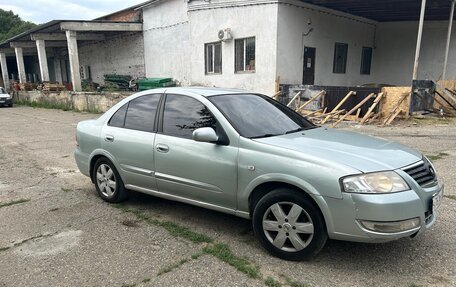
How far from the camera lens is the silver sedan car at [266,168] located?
9.64 ft

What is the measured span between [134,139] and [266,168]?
1.86 m

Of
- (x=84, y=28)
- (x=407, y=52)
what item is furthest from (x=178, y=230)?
(x=84, y=28)

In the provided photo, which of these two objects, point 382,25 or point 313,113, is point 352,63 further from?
point 313,113

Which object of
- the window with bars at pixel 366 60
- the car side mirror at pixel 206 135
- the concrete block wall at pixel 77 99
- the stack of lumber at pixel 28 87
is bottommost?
the concrete block wall at pixel 77 99

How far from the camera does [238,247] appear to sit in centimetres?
357

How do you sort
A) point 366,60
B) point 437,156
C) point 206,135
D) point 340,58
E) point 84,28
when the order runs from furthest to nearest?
1. point 84,28
2. point 366,60
3. point 340,58
4. point 437,156
5. point 206,135

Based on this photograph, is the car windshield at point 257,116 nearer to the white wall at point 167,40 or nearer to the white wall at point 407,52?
the white wall at point 167,40

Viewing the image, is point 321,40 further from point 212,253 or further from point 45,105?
point 45,105

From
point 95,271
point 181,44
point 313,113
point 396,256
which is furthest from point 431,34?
point 95,271

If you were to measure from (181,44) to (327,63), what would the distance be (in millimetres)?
7389

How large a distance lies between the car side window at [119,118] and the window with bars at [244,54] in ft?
35.3

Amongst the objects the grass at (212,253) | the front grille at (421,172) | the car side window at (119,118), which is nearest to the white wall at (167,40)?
the car side window at (119,118)

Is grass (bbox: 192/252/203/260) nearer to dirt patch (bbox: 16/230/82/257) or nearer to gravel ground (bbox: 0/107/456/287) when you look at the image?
gravel ground (bbox: 0/107/456/287)

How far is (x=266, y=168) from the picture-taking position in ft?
10.9
